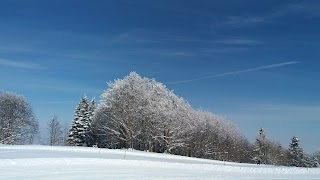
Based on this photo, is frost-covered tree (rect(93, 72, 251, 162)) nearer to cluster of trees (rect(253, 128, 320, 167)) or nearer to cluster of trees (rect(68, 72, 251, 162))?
cluster of trees (rect(68, 72, 251, 162))

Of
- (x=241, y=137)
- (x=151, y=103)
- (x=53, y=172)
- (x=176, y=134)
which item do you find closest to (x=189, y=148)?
(x=176, y=134)

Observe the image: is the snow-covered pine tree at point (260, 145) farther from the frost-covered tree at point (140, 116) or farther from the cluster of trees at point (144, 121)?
the frost-covered tree at point (140, 116)

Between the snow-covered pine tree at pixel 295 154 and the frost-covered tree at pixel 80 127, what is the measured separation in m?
49.4

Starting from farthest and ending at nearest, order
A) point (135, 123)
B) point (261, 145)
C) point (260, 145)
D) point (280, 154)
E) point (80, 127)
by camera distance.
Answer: point (280, 154) → point (260, 145) → point (261, 145) → point (80, 127) → point (135, 123)

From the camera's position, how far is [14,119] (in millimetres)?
71938

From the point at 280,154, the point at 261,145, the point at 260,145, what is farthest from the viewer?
the point at 280,154

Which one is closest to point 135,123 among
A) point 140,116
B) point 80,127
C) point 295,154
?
point 140,116

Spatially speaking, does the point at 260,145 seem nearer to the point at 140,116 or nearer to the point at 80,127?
the point at 140,116

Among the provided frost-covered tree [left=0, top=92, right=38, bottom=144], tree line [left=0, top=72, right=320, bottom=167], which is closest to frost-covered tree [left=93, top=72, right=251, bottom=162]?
tree line [left=0, top=72, right=320, bottom=167]

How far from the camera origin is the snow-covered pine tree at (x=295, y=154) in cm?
8656

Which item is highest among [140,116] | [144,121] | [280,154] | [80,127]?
[140,116]

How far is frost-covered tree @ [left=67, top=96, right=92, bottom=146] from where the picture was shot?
78.6 meters

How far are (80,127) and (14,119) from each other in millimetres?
14204

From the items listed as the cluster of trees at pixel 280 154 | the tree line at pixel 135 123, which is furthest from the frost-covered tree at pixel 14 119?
the cluster of trees at pixel 280 154
